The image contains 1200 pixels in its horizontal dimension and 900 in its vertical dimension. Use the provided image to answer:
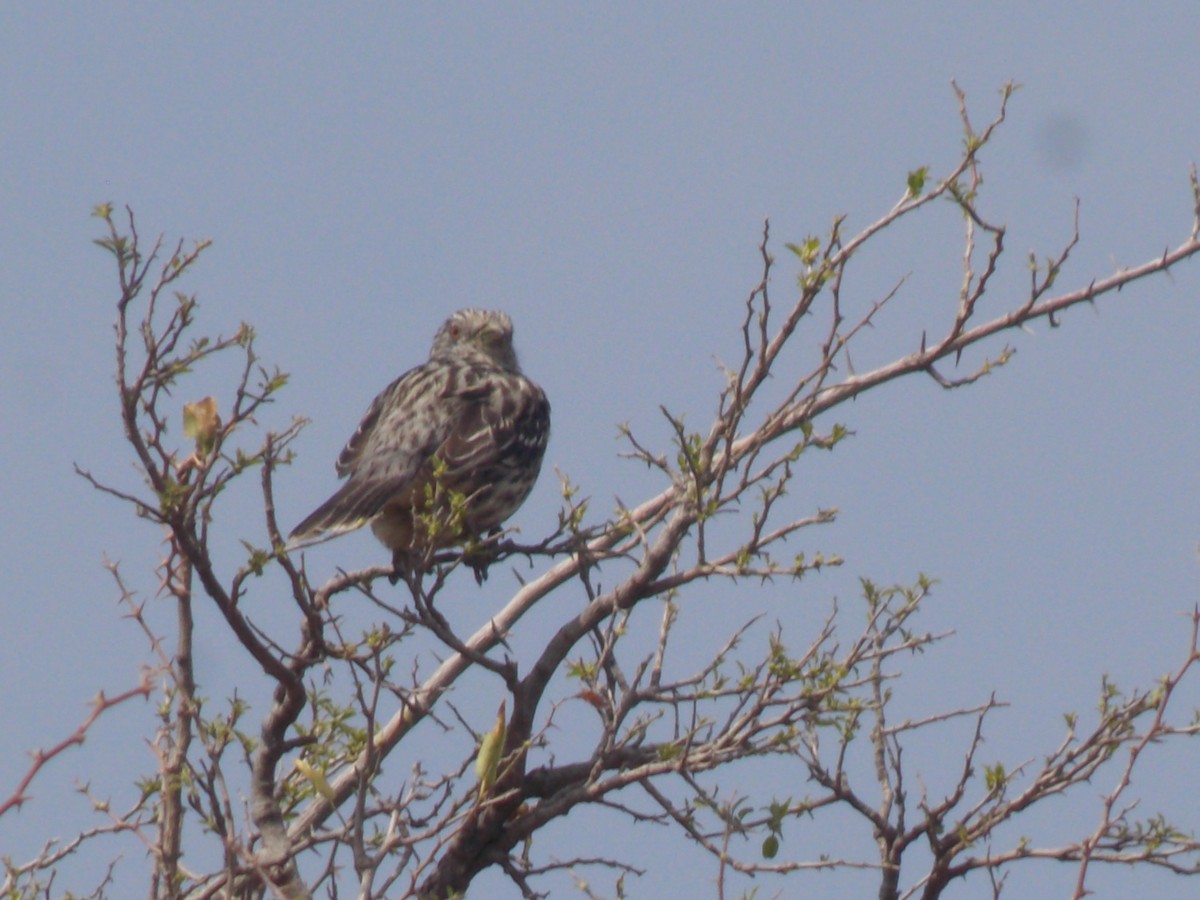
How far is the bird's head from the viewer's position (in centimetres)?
964

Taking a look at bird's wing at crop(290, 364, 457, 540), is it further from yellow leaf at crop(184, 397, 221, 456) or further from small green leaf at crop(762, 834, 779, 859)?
small green leaf at crop(762, 834, 779, 859)

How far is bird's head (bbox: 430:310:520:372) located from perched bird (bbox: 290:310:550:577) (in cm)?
64

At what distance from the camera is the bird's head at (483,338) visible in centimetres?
964

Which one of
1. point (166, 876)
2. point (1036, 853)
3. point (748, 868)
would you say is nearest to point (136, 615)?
point (166, 876)

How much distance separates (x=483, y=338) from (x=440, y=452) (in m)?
2.21

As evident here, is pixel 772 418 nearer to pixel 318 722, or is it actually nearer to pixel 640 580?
pixel 640 580

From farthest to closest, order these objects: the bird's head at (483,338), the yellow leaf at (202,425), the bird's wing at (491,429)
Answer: the bird's head at (483,338) < the bird's wing at (491,429) < the yellow leaf at (202,425)

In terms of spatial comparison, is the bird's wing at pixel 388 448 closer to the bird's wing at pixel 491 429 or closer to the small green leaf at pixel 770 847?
the bird's wing at pixel 491 429

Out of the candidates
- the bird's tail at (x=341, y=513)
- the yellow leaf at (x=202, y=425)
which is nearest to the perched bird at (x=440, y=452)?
the bird's tail at (x=341, y=513)

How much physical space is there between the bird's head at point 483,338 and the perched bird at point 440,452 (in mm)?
641

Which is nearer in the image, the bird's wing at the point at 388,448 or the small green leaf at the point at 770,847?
the small green leaf at the point at 770,847

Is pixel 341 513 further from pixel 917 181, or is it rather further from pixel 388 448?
pixel 917 181

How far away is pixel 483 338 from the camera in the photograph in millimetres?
9641

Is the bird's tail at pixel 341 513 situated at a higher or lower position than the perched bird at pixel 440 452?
lower
